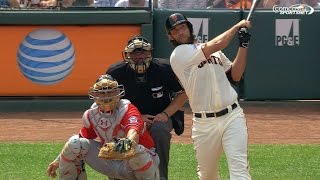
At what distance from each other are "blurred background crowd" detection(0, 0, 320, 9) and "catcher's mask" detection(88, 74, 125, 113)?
696 centimetres

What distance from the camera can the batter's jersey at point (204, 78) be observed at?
22.0ft

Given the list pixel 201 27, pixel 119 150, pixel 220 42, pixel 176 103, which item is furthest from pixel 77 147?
pixel 201 27

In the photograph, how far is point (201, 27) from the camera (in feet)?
45.7

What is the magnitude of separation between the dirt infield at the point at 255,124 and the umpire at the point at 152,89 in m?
A: 3.33

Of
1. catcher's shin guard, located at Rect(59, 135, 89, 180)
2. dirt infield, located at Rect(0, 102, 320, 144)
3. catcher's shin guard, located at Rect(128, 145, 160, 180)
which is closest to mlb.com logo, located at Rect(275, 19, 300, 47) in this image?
dirt infield, located at Rect(0, 102, 320, 144)

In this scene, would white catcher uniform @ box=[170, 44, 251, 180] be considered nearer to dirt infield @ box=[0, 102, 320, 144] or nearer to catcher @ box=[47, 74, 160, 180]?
catcher @ box=[47, 74, 160, 180]

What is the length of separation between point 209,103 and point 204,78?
19 centimetres

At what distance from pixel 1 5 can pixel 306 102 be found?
5171 mm

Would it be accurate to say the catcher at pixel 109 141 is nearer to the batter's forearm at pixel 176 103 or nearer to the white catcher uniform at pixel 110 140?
the white catcher uniform at pixel 110 140

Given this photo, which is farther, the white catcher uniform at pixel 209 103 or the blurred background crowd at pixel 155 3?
the blurred background crowd at pixel 155 3

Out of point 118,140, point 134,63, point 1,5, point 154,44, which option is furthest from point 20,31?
point 118,140

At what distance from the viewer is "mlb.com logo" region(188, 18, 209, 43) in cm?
1388

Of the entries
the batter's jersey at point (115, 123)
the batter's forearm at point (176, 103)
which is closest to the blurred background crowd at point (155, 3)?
the batter's forearm at point (176, 103)

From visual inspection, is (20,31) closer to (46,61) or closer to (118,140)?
(46,61)
